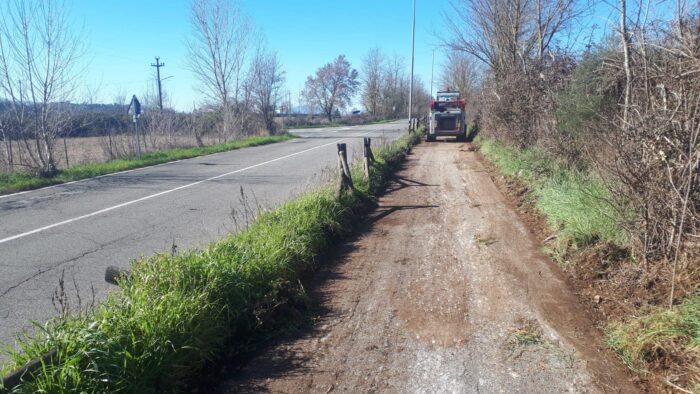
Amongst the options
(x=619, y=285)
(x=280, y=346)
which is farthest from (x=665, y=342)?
(x=280, y=346)

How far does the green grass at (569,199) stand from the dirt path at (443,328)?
53 centimetres

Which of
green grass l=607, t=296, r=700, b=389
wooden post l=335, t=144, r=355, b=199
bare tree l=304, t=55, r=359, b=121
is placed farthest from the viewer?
bare tree l=304, t=55, r=359, b=121

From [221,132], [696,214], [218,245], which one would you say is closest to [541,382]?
[696,214]

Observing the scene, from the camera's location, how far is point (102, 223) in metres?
7.22

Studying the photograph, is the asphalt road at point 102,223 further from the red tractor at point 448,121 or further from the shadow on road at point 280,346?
the red tractor at point 448,121

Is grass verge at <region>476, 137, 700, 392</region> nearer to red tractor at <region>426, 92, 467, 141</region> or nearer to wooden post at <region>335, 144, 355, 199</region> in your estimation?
wooden post at <region>335, 144, 355, 199</region>

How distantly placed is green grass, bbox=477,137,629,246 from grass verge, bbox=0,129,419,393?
3293 mm

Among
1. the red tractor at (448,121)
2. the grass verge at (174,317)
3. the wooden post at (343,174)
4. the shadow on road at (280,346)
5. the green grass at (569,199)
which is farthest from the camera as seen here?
the red tractor at (448,121)

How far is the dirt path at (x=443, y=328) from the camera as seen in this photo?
3.03 meters

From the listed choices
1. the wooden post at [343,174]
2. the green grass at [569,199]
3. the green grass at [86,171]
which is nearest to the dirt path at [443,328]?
the green grass at [569,199]

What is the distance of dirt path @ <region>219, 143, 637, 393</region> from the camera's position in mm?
3029

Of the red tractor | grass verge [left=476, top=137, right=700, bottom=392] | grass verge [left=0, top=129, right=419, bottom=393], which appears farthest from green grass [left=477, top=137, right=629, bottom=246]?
the red tractor

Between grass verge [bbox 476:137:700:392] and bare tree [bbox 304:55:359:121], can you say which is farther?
bare tree [bbox 304:55:359:121]

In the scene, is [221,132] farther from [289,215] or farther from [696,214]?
[696,214]
